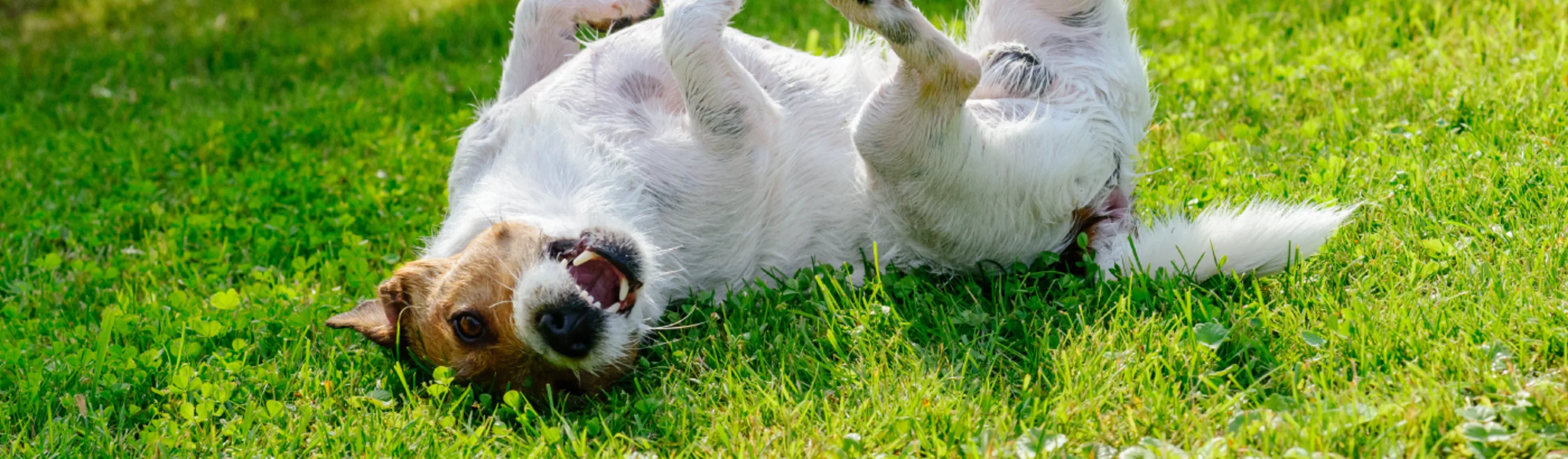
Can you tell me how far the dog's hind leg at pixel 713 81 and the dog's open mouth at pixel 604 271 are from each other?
19.7 inches

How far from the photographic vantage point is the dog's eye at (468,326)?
3.03m

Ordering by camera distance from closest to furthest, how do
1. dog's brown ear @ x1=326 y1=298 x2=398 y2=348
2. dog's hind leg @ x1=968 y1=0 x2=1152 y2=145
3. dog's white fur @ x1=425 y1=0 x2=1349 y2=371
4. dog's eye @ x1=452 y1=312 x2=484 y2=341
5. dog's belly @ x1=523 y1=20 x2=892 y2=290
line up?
dog's eye @ x1=452 y1=312 x2=484 y2=341, dog's white fur @ x1=425 y1=0 x2=1349 y2=371, dog's brown ear @ x1=326 y1=298 x2=398 y2=348, dog's belly @ x1=523 y1=20 x2=892 y2=290, dog's hind leg @ x1=968 y1=0 x2=1152 y2=145

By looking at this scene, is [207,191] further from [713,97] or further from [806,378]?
[806,378]

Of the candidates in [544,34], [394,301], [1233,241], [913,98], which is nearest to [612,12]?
[544,34]

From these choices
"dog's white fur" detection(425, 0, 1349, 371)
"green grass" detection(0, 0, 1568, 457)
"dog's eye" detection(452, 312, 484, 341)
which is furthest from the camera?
"dog's white fur" detection(425, 0, 1349, 371)

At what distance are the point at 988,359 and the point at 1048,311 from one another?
0.28m

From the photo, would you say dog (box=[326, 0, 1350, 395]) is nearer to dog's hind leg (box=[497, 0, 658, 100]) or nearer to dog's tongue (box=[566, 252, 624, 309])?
dog's tongue (box=[566, 252, 624, 309])

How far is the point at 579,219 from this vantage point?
3.25m

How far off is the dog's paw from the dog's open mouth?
1374 millimetres

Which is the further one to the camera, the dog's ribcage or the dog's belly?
the dog's belly

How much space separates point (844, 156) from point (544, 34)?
51.9 inches

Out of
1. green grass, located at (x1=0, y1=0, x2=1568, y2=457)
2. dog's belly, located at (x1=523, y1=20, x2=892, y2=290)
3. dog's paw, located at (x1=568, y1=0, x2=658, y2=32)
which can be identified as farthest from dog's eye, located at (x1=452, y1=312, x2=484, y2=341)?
dog's paw, located at (x1=568, y1=0, x2=658, y2=32)

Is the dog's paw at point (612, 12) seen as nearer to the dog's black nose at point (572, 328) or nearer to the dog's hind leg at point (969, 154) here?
the dog's hind leg at point (969, 154)

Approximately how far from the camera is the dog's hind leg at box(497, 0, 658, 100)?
4230mm
